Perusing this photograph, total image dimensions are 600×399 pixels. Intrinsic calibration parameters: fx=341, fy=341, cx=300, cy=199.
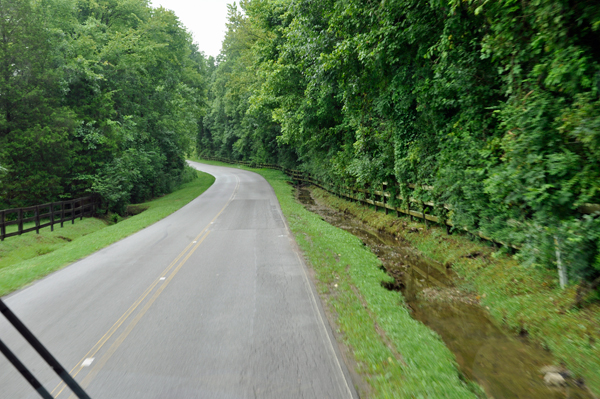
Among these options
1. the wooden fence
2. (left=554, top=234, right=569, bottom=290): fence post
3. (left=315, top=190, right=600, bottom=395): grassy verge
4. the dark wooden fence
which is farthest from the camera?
the dark wooden fence

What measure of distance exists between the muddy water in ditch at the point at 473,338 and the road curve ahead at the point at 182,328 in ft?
6.40

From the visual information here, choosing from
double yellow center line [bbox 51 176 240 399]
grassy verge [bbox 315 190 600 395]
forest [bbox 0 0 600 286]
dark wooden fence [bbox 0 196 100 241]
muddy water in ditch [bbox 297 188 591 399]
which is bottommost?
dark wooden fence [bbox 0 196 100 241]

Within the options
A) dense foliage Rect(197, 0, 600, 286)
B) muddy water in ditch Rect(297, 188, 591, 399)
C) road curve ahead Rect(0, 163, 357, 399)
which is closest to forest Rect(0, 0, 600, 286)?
dense foliage Rect(197, 0, 600, 286)

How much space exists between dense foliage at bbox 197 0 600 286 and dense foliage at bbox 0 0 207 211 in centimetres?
1142

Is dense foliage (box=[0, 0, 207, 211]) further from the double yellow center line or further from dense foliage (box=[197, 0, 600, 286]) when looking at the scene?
dense foliage (box=[197, 0, 600, 286])

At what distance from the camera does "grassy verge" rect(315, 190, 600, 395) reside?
14.9ft

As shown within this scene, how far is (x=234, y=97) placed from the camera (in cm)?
3638

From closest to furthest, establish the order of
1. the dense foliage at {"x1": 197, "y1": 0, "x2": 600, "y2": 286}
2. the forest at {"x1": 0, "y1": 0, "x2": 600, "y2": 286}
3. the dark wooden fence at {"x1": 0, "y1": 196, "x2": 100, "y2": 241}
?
the dense foliage at {"x1": 197, "y1": 0, "x2": 600, "y2": 286} → the forest at {"x1": 0, "y1": 0, "x2": 600, "y2": 286} → the dark wooden fence at {"x1": 0, "y1": 196, "x2": 100, "y2": 241}

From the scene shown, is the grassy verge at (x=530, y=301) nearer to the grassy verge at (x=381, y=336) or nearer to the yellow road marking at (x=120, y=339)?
the grassy verge at (x=381, y=336)

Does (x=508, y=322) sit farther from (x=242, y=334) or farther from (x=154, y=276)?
(x=154, y=276)

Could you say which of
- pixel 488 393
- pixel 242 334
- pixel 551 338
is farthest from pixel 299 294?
pixel 551 338

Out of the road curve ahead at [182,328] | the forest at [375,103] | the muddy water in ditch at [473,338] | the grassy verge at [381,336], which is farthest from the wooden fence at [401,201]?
the road curve ahead at [182,328]

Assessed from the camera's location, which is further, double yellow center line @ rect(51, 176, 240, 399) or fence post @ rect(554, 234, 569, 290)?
fence post @ rect(554, 234, 569, 290)

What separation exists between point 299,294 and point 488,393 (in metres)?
3.31
